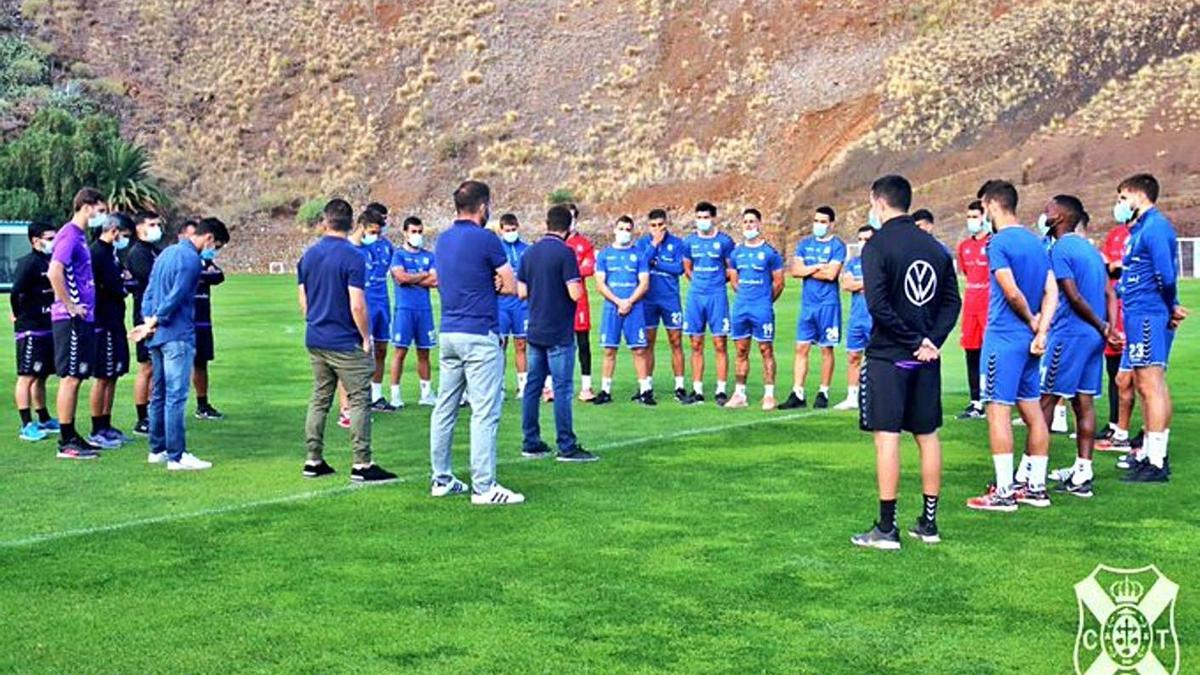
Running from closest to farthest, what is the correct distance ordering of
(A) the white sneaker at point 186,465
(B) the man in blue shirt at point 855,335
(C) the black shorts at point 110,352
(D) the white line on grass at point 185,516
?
(D) the white line on grass at point 185,516 → (A) the white sneaker at point 186,465 → (C) the black shorts at point 110,352 → (B) the man in blue shirt at point 855,335

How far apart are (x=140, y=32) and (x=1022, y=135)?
41511mm

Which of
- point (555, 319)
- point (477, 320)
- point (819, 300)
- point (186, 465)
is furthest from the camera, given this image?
point (819, 300)

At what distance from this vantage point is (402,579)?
7449 mm

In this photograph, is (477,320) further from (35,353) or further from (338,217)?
(35,353)

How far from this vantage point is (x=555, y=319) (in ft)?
36.3

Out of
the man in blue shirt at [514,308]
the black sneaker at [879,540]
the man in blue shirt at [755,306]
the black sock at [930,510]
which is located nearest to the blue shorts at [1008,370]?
the black sock at [930,510]

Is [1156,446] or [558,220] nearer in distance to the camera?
[1156,446]

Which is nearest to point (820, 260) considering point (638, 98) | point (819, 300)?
point (819, 300)

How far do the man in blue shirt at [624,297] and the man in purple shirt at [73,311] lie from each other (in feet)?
17.1

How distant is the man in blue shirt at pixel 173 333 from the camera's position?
10.6 m

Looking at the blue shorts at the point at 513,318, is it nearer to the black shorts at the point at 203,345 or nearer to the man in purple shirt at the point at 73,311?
the black shorts at the point at 203,345

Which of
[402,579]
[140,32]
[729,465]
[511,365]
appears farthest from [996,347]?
[140,32]

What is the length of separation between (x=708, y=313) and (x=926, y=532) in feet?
23.0

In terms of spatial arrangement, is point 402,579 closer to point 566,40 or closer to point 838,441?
point 838,441
